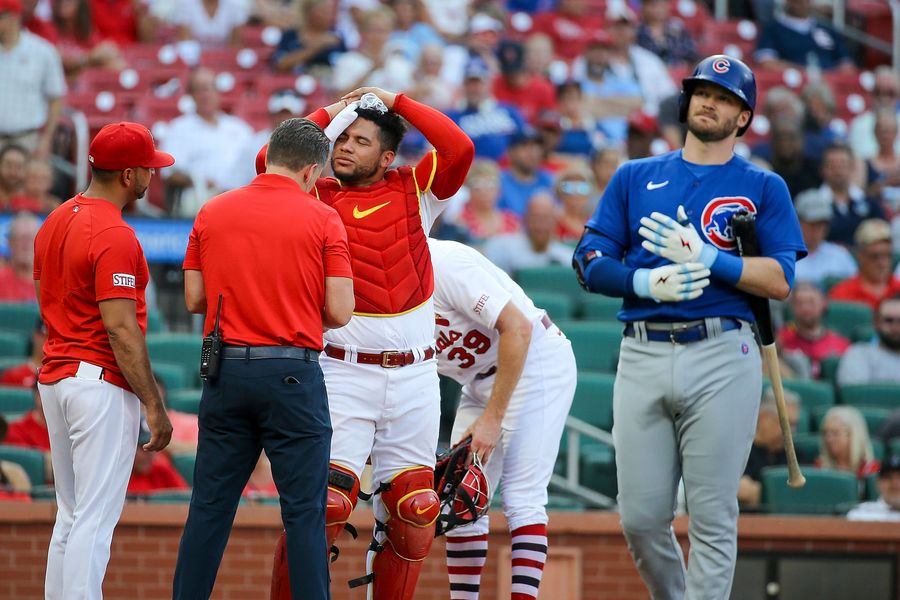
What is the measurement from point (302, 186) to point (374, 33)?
23.7 ft

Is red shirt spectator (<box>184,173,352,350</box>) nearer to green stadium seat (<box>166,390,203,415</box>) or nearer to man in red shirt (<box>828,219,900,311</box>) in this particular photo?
green stadium seat (<box>166,390,203,415</box>)

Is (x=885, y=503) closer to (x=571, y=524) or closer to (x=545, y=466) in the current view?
(x=571, y=524)

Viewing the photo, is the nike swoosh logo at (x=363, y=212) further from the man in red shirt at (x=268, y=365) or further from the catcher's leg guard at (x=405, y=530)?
the catcher's leg guard at (x=405, y=530)

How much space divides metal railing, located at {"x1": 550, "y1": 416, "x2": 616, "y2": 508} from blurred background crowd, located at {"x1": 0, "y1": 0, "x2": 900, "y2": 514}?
0.13 meters

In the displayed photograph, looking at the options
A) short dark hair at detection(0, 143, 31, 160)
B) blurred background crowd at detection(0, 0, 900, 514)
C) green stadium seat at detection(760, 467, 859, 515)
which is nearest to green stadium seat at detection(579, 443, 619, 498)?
blurred background crowd at detection(0, 0, 900, 514)

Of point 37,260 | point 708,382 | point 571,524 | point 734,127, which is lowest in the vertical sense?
point 571,524

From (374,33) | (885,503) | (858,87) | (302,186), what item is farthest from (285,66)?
(302,186)

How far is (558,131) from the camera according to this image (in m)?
11.1

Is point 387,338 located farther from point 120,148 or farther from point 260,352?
point 120,148

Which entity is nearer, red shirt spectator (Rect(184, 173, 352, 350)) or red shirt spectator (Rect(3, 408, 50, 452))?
red shirt spectator (Rect(184, 173, 352, 350))

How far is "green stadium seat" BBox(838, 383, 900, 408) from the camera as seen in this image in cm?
851

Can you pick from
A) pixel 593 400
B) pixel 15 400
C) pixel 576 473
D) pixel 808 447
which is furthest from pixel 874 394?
pixel 15 400

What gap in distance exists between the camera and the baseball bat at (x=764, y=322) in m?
4.67

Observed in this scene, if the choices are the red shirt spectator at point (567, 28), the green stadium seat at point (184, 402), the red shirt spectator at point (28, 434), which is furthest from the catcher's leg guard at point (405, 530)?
the red shirt spectator at point (567, 28)
